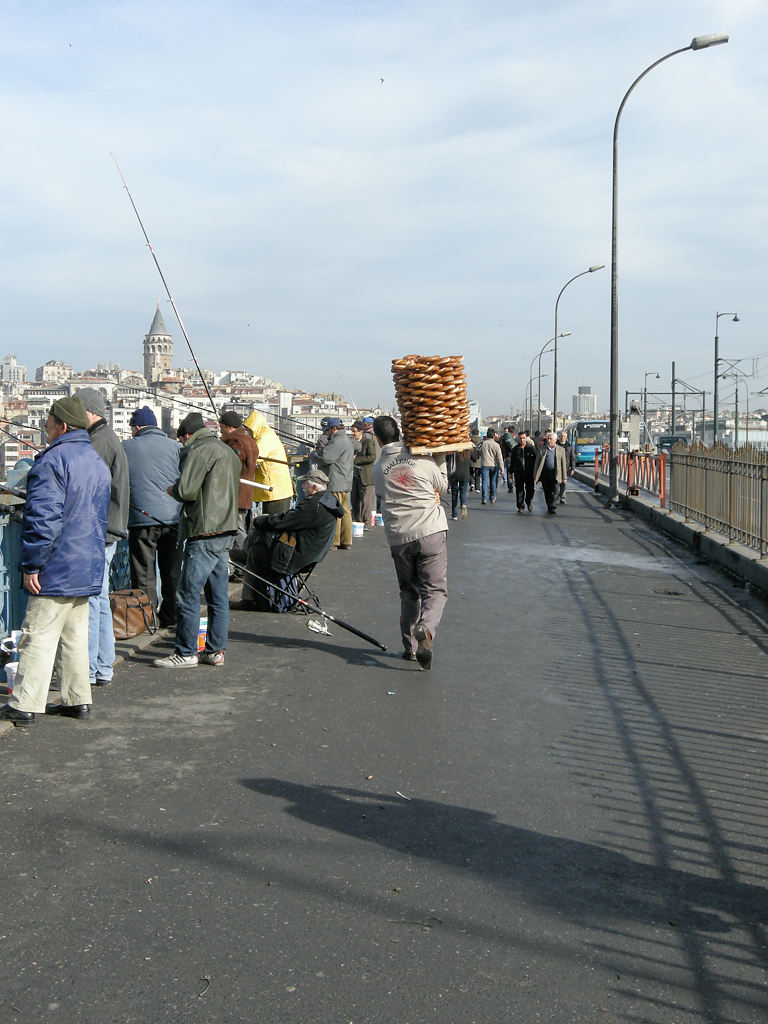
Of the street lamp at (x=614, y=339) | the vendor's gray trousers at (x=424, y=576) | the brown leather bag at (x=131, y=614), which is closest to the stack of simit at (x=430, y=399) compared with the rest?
the vendor's gray trousers at (x=424, y=576)

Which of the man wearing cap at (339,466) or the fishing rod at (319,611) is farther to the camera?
the man wearing cap at (339,466)

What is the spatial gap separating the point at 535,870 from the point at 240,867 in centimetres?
110

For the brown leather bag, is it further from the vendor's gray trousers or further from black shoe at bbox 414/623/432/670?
black shoe at bbox 414/623/432/670

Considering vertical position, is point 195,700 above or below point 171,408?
below

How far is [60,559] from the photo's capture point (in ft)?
19.2

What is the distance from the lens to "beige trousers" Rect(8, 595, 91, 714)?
5844 mm

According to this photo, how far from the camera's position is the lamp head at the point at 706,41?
Result: 22562 millimetres

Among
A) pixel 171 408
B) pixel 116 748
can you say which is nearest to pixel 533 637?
pixel 116 748

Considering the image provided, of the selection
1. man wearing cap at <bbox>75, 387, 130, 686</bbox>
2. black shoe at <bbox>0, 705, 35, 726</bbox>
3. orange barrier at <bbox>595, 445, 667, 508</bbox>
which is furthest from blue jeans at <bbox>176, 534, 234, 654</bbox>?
orange barrier at <bbox>595, 445, 667, 508</bbox>

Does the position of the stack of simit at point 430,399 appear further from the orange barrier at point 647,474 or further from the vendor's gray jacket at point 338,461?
the orange barrier at point 647,474

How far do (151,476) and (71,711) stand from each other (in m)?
3.03

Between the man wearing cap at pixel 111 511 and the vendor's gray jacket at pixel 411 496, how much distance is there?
1.85 m

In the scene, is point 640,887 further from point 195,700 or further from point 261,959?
point 195,700

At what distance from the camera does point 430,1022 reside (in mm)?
2945
